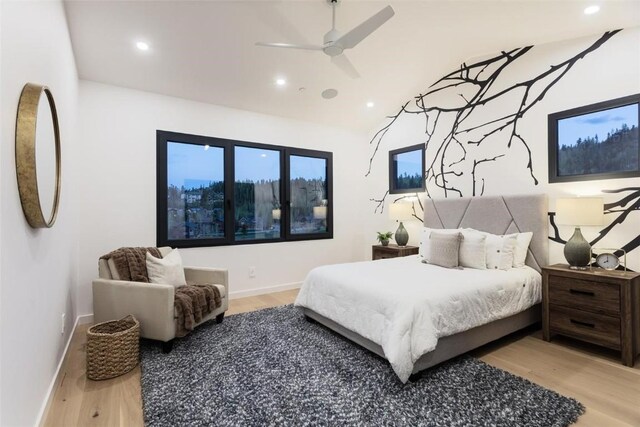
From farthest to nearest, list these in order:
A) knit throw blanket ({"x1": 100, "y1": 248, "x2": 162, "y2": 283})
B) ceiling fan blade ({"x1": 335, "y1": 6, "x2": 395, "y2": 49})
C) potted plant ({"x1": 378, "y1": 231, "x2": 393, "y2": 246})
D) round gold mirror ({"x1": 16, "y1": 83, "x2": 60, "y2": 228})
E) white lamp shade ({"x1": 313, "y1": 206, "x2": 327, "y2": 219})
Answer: white lamp shade ({"x1": 313, "y1": 206, "x2": 327, "y2": 219}) < potted plant ({"x1": 378, "y1": 231, "x2": 393, "y2": 246}) < knit throw blanket ({"x1": 100, "y1": 248, "x2": 162, "y2": 283}) < ceiling fan blade ({"x1": 335, "y1": 6, "x2": 395, "y2": 49}) < round gold mirror ({"x1": 16, "y1": 83, "x2": 60, "y2": 228})

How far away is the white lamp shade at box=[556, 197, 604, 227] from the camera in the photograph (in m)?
2.67

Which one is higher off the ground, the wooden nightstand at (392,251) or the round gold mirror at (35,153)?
the round gold mirror at (35,153)

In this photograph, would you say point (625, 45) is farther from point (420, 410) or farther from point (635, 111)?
point (420, 410)

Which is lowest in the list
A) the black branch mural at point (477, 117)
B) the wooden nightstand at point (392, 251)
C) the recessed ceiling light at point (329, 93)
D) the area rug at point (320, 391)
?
the area rug at point (320, 391)

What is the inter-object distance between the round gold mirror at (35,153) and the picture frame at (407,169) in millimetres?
4235

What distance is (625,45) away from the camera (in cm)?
282

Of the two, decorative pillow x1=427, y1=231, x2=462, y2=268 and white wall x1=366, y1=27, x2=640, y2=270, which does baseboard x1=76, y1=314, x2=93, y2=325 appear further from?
white wall x1=366, y1=27, x2=640, y2=270

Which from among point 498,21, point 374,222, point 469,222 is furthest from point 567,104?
point 374,222

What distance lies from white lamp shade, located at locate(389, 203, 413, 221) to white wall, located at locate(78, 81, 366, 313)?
5.03 feet

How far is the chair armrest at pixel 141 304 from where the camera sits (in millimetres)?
2615

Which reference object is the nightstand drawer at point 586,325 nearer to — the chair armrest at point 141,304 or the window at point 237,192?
the window at point 237,192

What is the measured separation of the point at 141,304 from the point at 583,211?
390 centimetres

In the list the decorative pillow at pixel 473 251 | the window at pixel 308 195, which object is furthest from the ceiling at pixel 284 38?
the decorative pillow at pixel 473 251

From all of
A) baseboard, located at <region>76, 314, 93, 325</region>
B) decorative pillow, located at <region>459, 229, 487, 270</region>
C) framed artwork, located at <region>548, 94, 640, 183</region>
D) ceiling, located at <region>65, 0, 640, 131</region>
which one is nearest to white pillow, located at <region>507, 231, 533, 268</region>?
decorative pillow, located at <region>459, 229, 487, 270</region>
